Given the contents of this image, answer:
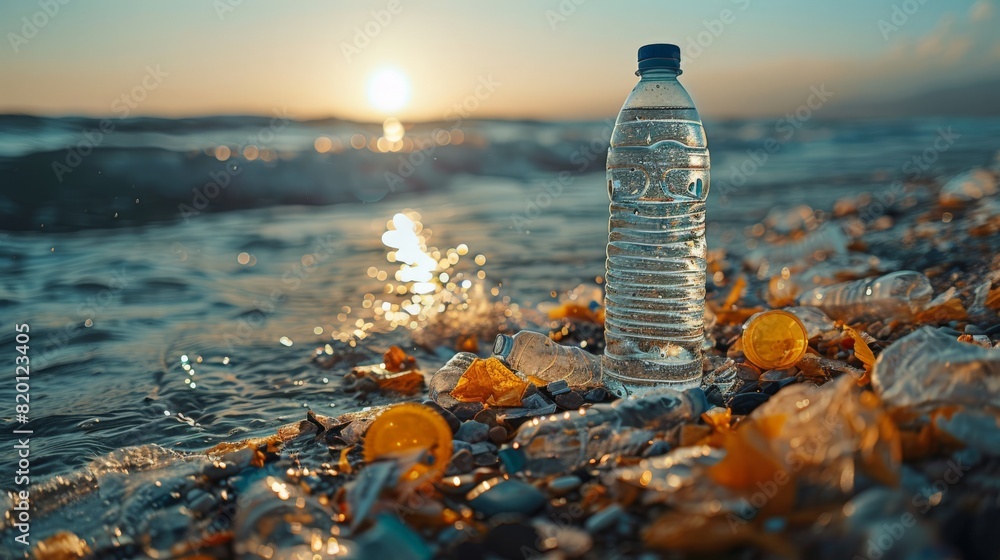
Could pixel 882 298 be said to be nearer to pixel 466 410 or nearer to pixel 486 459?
pixel 466 410

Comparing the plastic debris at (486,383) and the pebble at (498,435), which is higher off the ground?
the plastic debris at (486,383)

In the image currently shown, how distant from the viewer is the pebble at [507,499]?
1639mm

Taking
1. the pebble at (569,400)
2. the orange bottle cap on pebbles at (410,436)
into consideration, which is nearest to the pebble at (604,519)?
the orange bottle cap on pebbles at (410,436)

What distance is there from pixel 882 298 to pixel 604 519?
248 cm

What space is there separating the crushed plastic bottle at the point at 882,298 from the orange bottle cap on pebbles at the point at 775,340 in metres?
0.85

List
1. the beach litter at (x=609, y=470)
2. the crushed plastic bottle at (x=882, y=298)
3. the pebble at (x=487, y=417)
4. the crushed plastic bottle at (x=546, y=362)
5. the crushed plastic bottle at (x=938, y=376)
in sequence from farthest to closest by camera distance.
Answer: the crushed plastic bottle at (x=882, y=298) → the crushed plastic bottle at (x=546, y=362) → the pebble at (x=487, y=417) → the crushed plastic bottle at (x=938, y=376) → the beach litter at (x=609, y=470)

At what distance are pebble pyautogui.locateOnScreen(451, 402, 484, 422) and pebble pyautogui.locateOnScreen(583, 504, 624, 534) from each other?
2.88 feet

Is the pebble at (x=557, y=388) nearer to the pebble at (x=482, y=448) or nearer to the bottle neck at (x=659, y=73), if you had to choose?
the pebble at (x=482, y=448)

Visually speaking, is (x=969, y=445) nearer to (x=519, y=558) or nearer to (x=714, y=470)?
(x=714, y=470)

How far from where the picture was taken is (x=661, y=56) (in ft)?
8.00

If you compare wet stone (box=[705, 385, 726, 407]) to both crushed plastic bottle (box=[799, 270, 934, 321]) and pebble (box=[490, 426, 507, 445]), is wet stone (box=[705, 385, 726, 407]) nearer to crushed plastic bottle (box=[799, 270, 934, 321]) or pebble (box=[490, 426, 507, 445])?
pebble (box=[490, 426, 507, 445])

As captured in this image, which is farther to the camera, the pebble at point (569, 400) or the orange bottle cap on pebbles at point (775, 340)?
the orange bottle cap on pebbles at point (775, 340)

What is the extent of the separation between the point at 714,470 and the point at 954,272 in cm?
336

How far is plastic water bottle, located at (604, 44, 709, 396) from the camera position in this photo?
2.65 metres
